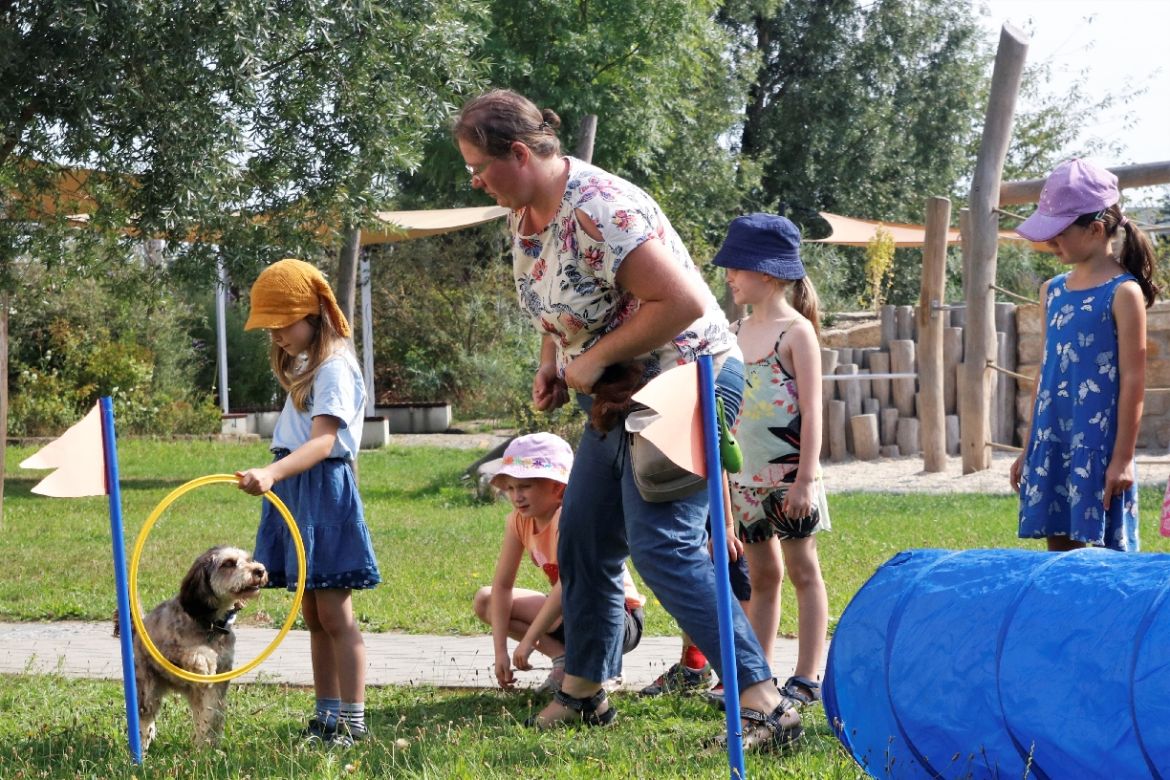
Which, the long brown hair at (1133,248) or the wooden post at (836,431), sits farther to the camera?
the wooden post at (836,431)

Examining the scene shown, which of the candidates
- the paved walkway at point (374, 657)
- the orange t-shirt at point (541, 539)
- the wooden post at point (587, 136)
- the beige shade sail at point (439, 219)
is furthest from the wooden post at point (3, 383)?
the orange t-shirt at point (541, 539)

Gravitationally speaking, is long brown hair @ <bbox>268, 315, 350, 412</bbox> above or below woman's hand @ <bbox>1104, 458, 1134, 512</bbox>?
above

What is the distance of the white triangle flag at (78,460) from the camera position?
3744 mm

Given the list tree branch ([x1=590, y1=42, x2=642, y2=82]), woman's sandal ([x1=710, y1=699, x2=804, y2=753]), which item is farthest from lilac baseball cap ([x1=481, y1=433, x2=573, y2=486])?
tree branch ([x1=590, y1=42, x2=642, y2=82])

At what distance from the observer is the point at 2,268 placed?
34.9 ft

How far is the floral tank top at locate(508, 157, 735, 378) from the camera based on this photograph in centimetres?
354

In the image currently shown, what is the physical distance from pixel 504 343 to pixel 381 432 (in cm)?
340

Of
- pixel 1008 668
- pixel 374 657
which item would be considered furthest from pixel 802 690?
pixel 374 657

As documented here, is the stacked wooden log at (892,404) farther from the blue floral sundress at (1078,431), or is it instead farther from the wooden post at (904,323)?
the blue floral sundress at (1078,431)

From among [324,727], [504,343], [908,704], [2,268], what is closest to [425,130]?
[2,268]

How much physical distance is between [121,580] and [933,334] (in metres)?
10.2

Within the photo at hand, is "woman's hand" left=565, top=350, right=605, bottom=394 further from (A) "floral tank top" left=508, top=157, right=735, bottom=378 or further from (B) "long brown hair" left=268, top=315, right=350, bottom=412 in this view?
(B) "long brown hair" left=268, top=315, right=350, bottom=412

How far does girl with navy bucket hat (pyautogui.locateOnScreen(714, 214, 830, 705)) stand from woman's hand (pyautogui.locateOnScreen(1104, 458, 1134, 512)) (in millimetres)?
896

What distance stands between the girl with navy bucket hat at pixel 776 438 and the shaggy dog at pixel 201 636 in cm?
163
